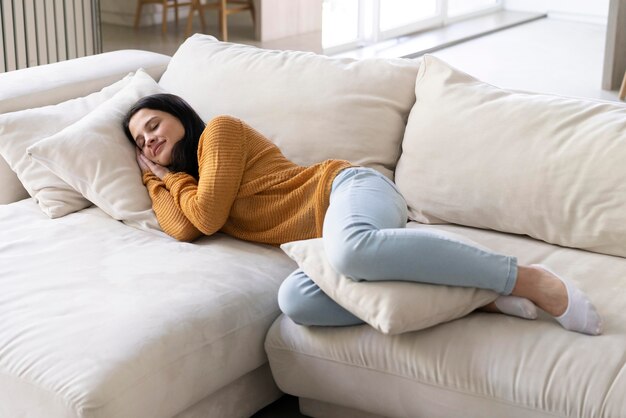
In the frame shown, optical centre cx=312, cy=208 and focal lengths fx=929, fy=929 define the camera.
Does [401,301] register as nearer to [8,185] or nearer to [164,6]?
[8,185]

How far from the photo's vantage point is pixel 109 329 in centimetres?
193

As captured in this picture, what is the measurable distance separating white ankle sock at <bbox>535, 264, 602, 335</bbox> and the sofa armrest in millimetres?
1738

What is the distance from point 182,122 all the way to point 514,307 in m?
1.08

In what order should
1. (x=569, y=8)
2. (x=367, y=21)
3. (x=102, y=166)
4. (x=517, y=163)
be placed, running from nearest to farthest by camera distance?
(x=517, y=163), (x=102, y=166), (x=367, y=21), (x=569, y=8)

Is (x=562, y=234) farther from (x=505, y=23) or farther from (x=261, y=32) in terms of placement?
(x=505, y=23)

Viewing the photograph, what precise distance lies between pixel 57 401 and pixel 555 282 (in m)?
1.06

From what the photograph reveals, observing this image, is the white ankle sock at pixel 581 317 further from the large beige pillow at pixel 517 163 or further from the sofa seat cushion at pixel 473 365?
the large beige pillow at pixel 517 163

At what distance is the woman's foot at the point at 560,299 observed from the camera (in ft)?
6.23

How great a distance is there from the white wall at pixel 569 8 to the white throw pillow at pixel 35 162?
633cm

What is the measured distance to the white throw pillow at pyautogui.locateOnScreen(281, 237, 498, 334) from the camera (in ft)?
6.22

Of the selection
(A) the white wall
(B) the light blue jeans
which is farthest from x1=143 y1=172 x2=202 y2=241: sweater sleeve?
(A) the white wall

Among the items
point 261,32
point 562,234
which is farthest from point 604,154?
point 261,32

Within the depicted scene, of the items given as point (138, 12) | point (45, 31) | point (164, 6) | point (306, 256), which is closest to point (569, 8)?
point (164, 6)

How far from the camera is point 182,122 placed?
2.56 m
